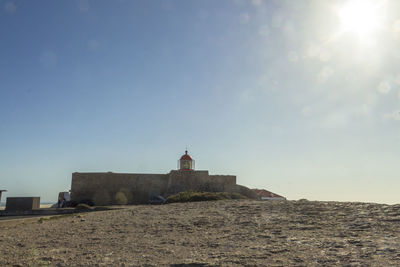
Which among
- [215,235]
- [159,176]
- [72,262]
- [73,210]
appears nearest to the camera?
[72,262]

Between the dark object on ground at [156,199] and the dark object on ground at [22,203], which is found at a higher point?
the dark object on ground at [156,199]

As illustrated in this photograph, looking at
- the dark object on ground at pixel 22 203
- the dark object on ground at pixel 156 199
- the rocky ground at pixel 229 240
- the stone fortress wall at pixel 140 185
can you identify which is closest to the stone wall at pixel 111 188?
the stone fortress wall at pixel 140 185

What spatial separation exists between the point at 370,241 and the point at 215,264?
280 centimetres

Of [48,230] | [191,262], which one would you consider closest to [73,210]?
[48,230]

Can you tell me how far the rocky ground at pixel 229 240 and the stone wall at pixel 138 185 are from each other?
1831 cm

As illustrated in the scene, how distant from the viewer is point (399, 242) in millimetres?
4934

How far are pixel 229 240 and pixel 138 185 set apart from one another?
22.6 meters

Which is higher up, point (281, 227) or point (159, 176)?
point (159, 176)

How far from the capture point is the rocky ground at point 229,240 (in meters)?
4.62

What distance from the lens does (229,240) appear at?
5969 millimetres

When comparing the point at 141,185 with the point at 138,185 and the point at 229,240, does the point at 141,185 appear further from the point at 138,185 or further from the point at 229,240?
the point at 229,240

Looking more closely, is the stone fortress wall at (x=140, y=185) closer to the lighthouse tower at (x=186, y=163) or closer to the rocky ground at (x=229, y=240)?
the lighthouse tower at (x=186, y=163)

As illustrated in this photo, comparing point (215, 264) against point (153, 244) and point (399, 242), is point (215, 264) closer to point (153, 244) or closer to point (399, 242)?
point (153, 244)

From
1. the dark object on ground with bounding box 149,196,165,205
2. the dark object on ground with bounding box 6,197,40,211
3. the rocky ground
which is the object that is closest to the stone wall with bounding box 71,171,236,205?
the dark object on ground with bounding box 149,196,165,205
